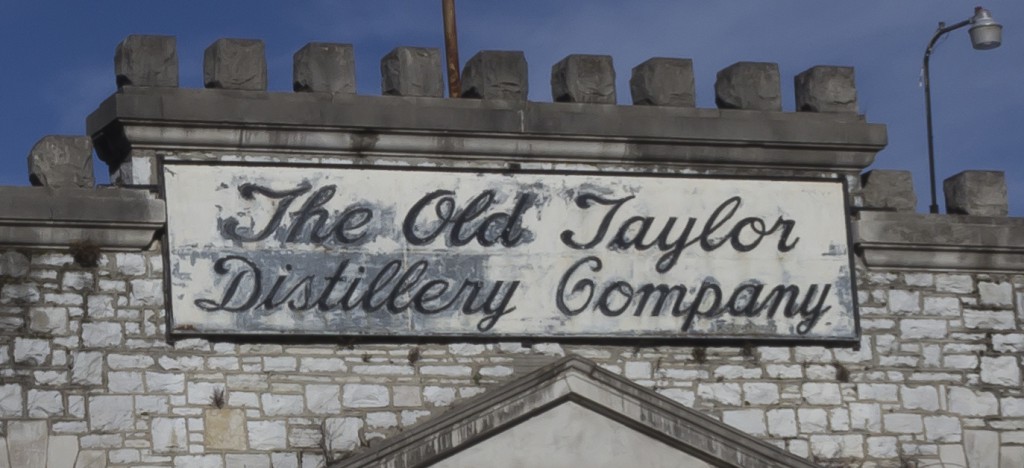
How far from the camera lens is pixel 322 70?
16672 mm

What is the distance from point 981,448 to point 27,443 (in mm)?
6848

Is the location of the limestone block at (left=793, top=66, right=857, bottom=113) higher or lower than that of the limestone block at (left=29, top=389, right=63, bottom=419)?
higher

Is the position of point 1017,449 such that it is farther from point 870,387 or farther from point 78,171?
point 78,171

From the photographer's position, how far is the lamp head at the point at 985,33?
2036 centimetres

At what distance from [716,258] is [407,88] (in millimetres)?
2539

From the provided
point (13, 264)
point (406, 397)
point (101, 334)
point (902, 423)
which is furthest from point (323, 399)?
point (902, 423)

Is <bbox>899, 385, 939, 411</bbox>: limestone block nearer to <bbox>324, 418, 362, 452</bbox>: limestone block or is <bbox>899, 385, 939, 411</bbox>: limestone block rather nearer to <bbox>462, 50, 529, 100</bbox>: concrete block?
<bbox>462, 50, 529, 100</bbox>: concrete block

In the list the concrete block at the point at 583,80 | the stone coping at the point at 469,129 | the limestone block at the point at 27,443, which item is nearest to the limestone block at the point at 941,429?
the stone coping at the point at 469,129

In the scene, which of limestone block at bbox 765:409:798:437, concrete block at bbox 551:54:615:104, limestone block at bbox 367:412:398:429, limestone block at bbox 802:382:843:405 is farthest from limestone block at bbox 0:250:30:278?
limestone block at bbox 802:382:843:405

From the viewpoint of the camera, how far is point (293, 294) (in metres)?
16.3

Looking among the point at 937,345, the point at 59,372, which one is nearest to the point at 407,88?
the point at 59,372

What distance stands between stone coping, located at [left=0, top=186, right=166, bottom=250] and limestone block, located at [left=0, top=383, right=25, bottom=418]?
96 centimetres

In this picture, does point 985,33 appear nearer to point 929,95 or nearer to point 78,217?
point 929,95

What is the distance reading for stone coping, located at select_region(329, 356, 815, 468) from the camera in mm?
15883
